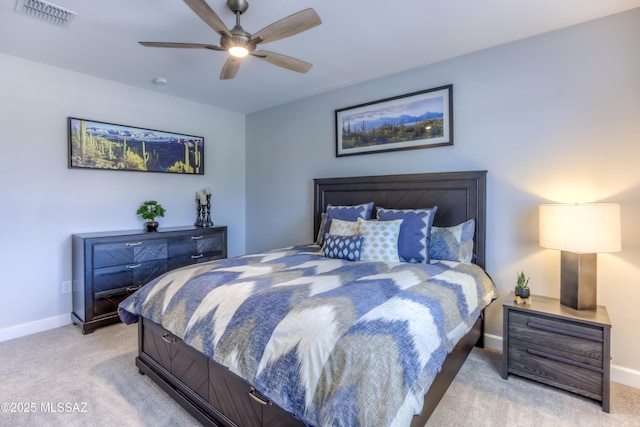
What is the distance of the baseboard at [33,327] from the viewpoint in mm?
2873

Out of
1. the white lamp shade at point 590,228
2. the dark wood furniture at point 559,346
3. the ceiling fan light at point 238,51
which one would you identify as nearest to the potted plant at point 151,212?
the ceiling fan light at point 238,51

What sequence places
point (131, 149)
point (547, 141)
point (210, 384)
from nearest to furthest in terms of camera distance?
point (210, 384), point (547, 141), point (131, 149)

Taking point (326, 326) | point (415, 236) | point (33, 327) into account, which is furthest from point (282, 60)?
point (33, 327)

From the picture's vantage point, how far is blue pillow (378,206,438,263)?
2539 millimetres

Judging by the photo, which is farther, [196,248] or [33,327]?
[196,248]

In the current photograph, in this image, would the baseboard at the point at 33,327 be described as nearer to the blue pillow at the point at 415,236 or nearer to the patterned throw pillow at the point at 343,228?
the patterned throw pillow at the point at 343,228

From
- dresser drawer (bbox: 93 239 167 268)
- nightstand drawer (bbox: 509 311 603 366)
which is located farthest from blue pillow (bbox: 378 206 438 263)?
dresser drawer (bbox: 93 239 167 268)

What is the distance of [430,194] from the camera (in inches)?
118

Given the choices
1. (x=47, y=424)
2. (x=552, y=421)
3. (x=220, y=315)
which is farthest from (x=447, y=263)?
(x=47, y=424)

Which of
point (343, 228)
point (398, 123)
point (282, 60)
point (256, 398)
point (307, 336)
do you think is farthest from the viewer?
point (398, 123)

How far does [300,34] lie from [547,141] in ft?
7.04

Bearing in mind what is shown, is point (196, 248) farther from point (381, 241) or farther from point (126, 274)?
point (381, 241)

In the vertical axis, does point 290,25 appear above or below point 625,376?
above

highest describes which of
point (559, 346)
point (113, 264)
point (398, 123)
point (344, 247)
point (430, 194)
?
point (398, 123)
